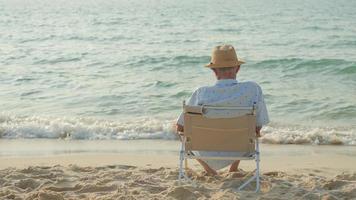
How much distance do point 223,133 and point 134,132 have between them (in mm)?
3714

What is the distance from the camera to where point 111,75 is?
46.2 ft

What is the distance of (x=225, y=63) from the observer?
498 centimetres

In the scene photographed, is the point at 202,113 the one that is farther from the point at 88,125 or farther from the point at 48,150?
the point at 88,125

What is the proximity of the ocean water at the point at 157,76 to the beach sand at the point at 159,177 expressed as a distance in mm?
1041

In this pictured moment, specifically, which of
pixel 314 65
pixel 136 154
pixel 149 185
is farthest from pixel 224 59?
pixel 314 65

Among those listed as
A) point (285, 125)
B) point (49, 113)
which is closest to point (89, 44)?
point (49, 113)

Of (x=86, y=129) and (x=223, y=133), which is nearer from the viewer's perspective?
(x=223, y=133)

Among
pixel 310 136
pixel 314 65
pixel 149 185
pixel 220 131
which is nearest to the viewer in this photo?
pixel 220 131

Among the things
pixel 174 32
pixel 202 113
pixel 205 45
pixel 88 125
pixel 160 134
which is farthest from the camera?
pixel 174 32

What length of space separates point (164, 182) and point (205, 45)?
602 inches

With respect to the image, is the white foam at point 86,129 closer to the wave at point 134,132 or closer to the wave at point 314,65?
the wave at point 134,132

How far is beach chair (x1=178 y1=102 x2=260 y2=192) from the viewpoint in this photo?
4.77 m

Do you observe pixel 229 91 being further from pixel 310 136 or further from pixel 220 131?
pixel 310 136

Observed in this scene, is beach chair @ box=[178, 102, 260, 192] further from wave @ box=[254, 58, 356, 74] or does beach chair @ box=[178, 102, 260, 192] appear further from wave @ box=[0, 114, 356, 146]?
wave @ box=[254, 58, 356, 74]
